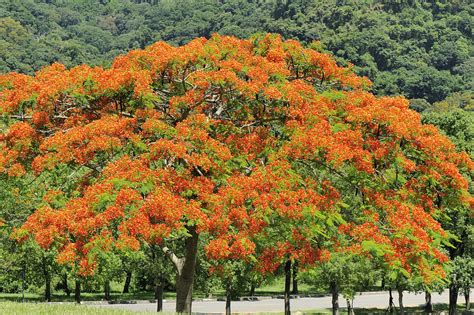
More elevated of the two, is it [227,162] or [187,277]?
[227,162]

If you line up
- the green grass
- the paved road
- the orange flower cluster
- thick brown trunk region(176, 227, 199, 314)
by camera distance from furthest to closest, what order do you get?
1. the paved road
2. thick brown trunk region(176, 227, 199, 314)
3. the orange flower cluster
4. the green grass

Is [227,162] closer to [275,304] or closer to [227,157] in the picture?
[227,157]

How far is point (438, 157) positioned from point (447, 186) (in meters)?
1.27

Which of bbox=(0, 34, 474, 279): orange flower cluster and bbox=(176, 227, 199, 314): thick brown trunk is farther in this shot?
bbox=(176, 227, 199, 314): thick brown trunk

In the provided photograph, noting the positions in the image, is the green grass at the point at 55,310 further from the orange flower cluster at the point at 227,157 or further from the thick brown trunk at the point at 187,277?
the thick brown trunk at the point at 187,277

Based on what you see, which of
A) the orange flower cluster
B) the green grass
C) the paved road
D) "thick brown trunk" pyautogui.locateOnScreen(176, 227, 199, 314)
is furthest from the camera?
the paved road

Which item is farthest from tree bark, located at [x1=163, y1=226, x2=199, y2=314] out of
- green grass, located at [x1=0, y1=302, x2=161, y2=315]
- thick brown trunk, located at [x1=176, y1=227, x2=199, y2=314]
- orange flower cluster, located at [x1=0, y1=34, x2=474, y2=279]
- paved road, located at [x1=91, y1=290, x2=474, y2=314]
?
paved road, located at [x1=91, y1=290, x2=474, y2=314]

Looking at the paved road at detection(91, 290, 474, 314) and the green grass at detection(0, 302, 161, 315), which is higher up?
the green grass at detection(0, 302, 161, 315)

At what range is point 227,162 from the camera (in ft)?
56.7

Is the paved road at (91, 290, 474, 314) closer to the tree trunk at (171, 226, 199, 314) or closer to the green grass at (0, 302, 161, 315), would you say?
the tree trunk at (171, 226, 199, 314)

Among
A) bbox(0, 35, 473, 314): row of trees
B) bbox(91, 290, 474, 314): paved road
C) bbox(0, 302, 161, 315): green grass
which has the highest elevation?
bbox(0, 35, 473, 314): row of trees

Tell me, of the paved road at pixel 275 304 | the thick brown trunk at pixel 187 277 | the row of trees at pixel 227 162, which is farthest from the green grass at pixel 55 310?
the paved road at pixel 275 304

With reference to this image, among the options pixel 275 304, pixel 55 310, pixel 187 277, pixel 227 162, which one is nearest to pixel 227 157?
pixel 227 162

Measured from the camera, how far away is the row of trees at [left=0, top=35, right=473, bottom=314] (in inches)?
605
